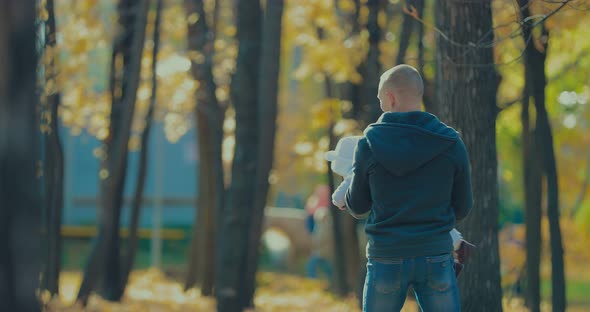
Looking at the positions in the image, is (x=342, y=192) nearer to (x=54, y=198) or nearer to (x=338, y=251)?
(x=54, y=198)

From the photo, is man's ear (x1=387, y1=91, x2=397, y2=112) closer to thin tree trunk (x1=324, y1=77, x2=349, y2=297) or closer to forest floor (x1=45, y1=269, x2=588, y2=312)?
forest floor (x1=45, y1=269, x2=588, y2=312)

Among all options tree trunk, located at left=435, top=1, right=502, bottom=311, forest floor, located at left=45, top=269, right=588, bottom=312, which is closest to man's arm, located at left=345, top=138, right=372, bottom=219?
tree trunk, located at left=435, top=1, right=502, bottom=311

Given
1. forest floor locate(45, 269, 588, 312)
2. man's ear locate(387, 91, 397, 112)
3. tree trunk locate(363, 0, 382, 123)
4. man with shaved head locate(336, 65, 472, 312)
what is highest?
tree trunk locate(363, 0, 382, 123)

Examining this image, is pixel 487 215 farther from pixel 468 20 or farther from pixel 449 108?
pixel 468 20

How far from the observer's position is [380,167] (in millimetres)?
4555

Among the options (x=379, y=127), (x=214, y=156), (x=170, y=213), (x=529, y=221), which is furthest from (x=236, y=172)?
(x=170, y=213)

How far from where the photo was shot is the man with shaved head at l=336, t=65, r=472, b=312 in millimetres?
4535

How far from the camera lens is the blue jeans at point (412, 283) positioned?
4.58 metres

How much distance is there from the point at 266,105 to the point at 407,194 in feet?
20.5

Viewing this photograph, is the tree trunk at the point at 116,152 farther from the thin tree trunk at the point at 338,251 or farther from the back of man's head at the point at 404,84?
the back of man's head at the point at 404,84

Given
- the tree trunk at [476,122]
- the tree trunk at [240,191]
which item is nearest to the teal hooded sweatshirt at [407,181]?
the tree trunk at [476,122]

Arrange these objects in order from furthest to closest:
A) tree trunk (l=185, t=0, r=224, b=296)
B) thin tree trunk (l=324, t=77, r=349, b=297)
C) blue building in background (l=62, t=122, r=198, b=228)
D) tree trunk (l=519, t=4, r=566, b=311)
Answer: blue building in background (l=62, t=122, r=198, b=228) → thin tree trunk (l=324, t=77, r=349, b=297) → tree trunk (l=185, t=0, r=224, b=296) → tree trunk (l=519, t=4, r=566, b=311)

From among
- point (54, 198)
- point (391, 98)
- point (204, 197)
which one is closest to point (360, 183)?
point (391, 98)

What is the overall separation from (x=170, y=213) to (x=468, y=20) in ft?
160
